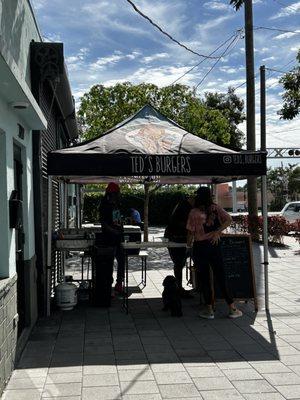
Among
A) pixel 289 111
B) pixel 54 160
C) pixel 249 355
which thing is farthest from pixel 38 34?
pixel 289 111

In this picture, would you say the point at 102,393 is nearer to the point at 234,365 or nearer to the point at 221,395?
the point at 221,395

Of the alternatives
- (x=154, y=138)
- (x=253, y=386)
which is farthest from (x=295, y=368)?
(x=154, y=138)

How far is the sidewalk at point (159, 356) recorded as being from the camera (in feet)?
15.2

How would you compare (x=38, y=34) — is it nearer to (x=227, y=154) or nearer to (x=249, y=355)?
(x=227, y=154)

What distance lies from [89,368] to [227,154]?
3.62 m

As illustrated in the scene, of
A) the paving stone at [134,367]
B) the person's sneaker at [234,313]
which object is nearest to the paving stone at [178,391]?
the paving stone at [134,367]

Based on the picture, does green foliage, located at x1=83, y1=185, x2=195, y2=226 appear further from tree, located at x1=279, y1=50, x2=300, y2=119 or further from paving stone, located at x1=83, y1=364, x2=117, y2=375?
paving stone, located at x1=83, y1=364, x2=117, y2=375

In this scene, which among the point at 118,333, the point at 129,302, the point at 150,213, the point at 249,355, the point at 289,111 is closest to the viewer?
the point at 249,355

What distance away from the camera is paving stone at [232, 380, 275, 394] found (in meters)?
4.58

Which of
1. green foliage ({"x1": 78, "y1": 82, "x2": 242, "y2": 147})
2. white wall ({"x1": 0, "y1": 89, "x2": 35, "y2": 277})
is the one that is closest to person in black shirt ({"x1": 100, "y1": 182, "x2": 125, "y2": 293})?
white wall ({"x1": 0, "y1": 89, "x2": 35, "y2": 277})

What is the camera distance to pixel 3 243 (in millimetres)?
5207

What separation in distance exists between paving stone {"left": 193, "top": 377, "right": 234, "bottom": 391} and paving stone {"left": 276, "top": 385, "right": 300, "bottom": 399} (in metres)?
0.43

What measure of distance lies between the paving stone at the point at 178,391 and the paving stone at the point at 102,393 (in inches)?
15.4

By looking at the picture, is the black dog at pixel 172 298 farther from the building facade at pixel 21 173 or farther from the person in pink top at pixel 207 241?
the building facade at pixel 21 173
